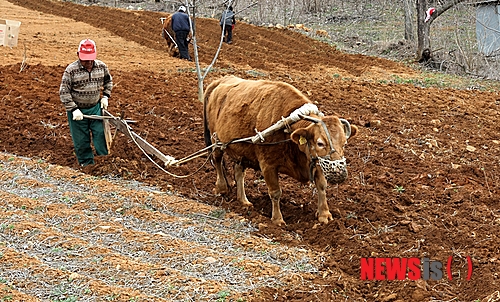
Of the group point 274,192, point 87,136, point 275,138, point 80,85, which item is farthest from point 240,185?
point 80,85

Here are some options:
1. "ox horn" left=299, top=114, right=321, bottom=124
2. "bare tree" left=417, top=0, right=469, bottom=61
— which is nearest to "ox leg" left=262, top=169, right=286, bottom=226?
"ox horn" left=299, top=114, right=321, bottom=124

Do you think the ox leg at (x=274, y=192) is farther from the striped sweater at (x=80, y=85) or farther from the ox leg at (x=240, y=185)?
the striped sweater at (x=80, y=85)

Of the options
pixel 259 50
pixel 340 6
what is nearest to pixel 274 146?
pixel 259 50

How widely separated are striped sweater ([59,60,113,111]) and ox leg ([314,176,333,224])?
3.64 m

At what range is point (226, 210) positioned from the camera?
7312 millimetres

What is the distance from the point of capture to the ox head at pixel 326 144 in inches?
234

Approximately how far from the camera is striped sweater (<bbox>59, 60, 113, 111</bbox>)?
8.35 meters

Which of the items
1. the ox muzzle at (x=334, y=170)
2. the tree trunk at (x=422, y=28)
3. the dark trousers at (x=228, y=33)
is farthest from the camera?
the dark trousers at (x=228, y=33)

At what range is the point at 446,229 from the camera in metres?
6.18

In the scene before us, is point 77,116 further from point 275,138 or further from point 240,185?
point 275,138

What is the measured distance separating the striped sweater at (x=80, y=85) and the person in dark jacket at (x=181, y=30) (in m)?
10.4

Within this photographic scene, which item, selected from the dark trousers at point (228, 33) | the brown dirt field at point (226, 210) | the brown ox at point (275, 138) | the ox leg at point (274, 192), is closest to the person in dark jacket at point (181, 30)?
the dark trousers at point (228, 33)

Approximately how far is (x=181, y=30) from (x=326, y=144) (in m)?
13.7

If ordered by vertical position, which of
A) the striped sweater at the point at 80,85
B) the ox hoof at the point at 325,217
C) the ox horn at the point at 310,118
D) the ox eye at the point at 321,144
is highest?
the striped sweater at the point at 80,85
